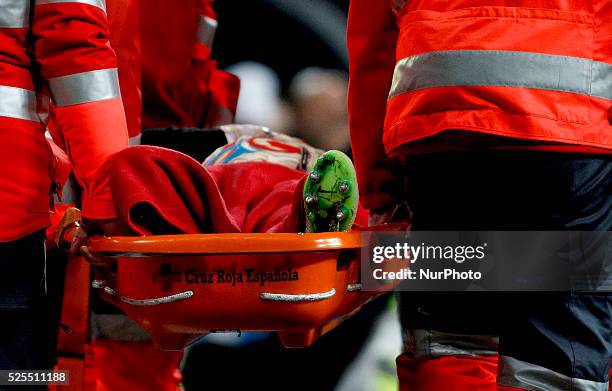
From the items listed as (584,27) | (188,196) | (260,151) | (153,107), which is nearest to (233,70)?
(153,107)

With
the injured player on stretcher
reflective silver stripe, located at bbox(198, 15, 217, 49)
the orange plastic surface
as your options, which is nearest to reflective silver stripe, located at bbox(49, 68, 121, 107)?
the injured player on stretcher

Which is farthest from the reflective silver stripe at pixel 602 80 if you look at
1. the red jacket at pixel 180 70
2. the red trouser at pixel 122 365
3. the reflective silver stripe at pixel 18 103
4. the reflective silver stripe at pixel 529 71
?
the red jacket at pixel 180 70

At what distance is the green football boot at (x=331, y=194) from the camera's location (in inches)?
53.1

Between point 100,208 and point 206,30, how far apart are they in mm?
1711

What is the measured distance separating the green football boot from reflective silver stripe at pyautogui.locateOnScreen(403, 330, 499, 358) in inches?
8.4

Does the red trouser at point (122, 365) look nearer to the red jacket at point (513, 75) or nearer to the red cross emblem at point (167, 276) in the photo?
the red cross emblem at point (167, 276)

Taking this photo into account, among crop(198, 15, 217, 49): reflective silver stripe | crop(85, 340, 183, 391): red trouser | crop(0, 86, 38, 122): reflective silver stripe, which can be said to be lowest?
crop(85, 340, 183, 391): red trouser

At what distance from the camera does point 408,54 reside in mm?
1277

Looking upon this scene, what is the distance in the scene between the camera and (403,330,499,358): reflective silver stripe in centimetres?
127

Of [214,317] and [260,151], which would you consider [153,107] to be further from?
[214,317]

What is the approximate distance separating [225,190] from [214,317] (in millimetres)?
462

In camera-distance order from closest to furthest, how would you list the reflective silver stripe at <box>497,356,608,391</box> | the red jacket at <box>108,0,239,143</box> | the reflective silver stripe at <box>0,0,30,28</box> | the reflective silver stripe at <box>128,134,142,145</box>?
the reflective silver stripe at <box>497,356,608,391</box> → the reflective silver stripe at <box>0,0,30,28</box> → the reflective silver stripe at <box>128,134,142,145</box> → the red jacket at <box>108,0,239,143</box>

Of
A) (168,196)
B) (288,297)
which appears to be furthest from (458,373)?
(168,196)

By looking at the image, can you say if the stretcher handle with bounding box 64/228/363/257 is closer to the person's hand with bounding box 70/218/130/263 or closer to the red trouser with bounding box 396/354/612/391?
the person's hand with bounding box 70/218/130/263
